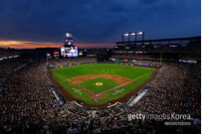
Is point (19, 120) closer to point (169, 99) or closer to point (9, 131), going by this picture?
point (9, 131)

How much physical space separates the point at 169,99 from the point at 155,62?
133 ft

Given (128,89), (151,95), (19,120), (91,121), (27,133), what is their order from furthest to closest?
1. (128,89)
2. (151,95)
3. (91,121)
4. (19,120)
5. (27,133)

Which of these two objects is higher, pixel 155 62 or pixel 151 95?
pixel 155 62

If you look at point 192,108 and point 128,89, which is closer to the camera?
point 192,108

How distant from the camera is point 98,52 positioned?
82.6 metres

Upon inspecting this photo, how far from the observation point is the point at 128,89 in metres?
26.7

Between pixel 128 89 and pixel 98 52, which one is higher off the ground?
pixel 98 52

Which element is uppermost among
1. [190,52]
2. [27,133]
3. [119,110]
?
[190,52]

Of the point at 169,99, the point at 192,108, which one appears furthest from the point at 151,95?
the point at 192,108

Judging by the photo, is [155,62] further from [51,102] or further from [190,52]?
[51,102]

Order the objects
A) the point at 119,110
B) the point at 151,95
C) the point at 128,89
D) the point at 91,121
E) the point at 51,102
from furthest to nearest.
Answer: the point at 128,89, the point at 151,95, the point at 51,102, the point at 119,110, the point at 91,121

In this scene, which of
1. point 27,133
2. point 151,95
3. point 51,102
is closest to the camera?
point 27,133

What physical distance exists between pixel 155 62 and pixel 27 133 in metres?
58.2

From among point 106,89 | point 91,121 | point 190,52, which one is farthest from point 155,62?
point 91,121
